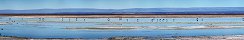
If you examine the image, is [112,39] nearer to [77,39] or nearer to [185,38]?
[77,39]

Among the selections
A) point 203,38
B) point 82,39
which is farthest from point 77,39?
point 203,38

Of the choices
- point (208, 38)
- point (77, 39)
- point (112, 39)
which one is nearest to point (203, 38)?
point (208, 38)

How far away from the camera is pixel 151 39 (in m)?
30.9

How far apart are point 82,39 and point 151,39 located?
3850mm

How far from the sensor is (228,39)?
102 feet

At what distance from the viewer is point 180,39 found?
101 feet

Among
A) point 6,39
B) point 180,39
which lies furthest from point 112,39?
point 6,39

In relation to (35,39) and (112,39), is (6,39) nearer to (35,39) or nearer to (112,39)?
(35,39)

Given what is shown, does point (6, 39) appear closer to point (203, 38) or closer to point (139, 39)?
point (139, 39)

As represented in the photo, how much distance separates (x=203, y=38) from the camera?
104 ft

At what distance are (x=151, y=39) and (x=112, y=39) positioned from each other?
224 centimetres

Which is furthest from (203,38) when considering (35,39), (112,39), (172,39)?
(35,39)

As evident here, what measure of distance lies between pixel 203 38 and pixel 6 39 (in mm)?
11042

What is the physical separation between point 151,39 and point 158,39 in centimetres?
42
